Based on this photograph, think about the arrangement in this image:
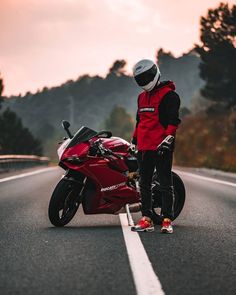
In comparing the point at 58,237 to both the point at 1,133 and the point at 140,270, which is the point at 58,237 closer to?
the point at 140,270

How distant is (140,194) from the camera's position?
7832 mm

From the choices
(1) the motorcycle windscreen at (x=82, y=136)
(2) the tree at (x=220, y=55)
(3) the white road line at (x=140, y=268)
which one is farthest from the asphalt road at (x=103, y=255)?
(2) the tree at (x=220, y=55)

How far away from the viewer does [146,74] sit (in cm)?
738

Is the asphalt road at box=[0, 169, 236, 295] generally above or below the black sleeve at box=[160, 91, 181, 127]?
below

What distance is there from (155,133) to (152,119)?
0.55ft

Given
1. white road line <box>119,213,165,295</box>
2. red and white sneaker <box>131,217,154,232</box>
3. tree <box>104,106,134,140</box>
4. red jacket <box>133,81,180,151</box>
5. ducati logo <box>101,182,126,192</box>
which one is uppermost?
red jacket <box>133,81,180,151</box>

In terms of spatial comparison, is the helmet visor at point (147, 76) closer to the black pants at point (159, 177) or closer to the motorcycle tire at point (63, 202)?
the black pants at point (159, 177)

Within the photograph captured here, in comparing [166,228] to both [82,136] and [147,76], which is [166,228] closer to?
[82,136]

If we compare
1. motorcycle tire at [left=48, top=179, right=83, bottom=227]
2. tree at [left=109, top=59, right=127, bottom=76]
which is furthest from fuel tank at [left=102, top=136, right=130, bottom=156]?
tree at [left=109, top=59, right=127, bottom=76]

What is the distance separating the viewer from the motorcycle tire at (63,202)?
7793 mm

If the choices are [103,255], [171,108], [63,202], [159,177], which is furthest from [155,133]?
[103,255]

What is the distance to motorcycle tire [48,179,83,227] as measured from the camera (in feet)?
25.6

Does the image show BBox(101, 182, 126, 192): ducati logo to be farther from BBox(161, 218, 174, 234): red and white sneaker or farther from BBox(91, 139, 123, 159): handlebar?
BBox(161, 218, 174, 234): red and white sneaker

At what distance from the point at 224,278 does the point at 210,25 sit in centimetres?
4568
